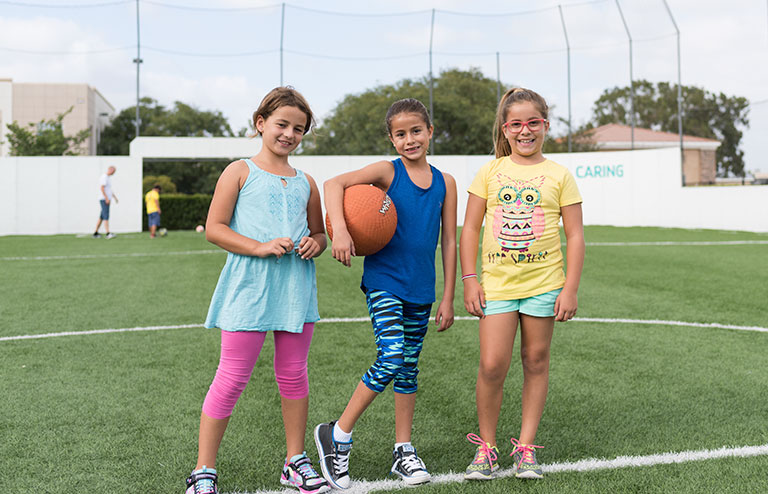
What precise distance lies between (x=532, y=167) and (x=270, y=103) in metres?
1.07

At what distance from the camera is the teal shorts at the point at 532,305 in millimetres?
2625

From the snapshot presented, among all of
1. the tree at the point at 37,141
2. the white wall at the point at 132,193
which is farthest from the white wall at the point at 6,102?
the white wall at the point at 132,193

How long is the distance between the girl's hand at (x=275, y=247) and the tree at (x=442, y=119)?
32338mm

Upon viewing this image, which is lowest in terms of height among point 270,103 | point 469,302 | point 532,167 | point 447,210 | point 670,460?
point 670,460

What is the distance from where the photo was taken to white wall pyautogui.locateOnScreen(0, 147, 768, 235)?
2034cm

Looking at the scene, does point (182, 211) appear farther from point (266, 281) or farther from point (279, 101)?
point (266, 281)

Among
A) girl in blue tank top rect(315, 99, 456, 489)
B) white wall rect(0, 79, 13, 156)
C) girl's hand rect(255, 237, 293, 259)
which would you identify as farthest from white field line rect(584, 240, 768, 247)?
white wall rect(0, 79, 13, 156)

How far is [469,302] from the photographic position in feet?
8.87

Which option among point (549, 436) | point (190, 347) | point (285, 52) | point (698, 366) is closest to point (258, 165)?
point (549, 436)

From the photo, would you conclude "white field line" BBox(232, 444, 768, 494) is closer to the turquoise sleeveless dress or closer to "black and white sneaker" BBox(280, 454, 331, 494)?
"black and white sneaker" BBox(280, 454, 331, 494)

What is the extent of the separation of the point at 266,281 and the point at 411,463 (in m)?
0.91

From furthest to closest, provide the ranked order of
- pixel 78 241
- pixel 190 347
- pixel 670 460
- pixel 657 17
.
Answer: pixel 657 17
pixel 78 241
pixel 190 347
pixel 670 460

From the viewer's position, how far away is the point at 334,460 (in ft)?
8.68

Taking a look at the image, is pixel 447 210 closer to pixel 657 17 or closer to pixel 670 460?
pixel 670 460
